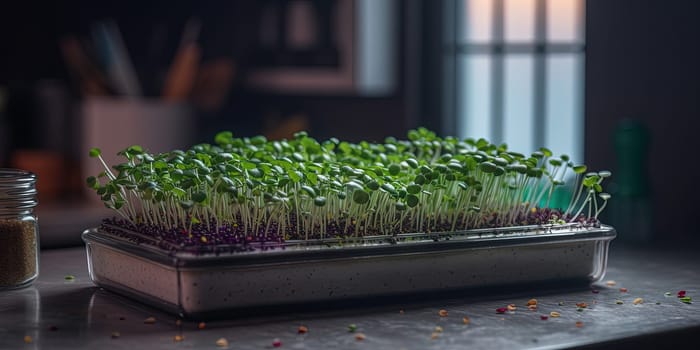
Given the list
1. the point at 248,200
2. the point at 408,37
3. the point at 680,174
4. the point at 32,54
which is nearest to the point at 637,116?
the point at 680,174

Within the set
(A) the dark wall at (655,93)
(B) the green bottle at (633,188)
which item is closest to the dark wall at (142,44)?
(A) the dark wall at (655,93)

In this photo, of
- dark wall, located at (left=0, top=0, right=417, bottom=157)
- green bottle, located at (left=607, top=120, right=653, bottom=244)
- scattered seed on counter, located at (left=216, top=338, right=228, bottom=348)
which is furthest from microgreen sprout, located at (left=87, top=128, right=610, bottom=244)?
dark wall, located at (left=0, top=0, right=417, bottom=157)

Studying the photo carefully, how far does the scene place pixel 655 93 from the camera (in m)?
2.21

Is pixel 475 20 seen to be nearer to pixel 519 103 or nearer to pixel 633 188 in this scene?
pixel 519 103

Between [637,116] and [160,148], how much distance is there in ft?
5.55

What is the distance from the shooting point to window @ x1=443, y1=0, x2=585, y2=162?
8.59 ft

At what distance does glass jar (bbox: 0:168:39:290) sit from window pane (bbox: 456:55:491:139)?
5.63ft

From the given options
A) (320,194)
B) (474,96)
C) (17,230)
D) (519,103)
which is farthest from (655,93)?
(17,230)

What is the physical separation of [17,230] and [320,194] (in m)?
0.42

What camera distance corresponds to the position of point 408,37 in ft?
9.87

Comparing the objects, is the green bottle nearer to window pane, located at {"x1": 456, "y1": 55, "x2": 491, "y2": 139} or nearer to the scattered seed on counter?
window pane, located at {"x1": 456, "y1": 55, "x2": 491, "y2": 139}

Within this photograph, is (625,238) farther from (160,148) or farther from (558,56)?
(160,148)

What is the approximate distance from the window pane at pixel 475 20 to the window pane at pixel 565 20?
24cm

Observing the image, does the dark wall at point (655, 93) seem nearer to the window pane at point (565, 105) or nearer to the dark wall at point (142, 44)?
the window pane at point (565, 105)
